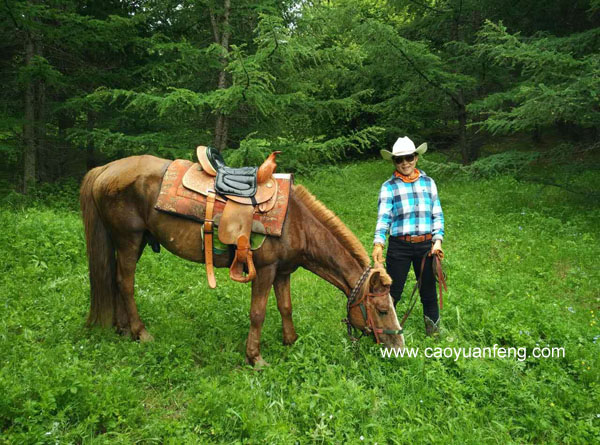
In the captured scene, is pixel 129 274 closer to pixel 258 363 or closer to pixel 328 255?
pixel 258 363

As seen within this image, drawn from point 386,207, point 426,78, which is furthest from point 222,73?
point 426,78

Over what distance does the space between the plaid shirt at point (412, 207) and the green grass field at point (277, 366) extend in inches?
46.6

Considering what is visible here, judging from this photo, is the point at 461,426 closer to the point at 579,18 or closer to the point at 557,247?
the point at 557,247

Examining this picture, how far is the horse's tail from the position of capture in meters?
3.96

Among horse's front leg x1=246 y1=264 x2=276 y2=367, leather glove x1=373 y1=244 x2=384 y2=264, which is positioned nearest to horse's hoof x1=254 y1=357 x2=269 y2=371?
horse's front leg x1=246 y1=264 x2=276 y2=367

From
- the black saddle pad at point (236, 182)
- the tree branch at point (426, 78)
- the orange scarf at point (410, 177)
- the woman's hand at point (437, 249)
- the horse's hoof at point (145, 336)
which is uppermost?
the tree branch at point (426, 78)

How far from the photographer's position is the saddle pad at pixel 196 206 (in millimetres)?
3520

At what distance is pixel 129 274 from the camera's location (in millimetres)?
3947

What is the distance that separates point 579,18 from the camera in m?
11.9

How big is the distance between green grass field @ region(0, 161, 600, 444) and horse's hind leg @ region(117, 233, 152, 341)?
0.16 metres

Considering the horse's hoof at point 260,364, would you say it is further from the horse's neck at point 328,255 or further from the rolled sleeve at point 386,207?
the rolled sleeve at point 386,207

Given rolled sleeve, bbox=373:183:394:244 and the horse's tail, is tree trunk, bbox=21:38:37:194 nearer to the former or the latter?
the horse's tail

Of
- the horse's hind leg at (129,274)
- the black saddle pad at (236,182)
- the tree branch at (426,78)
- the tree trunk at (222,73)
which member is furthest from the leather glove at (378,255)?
the tree branch at (426,78)

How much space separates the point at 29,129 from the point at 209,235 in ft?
25.3
